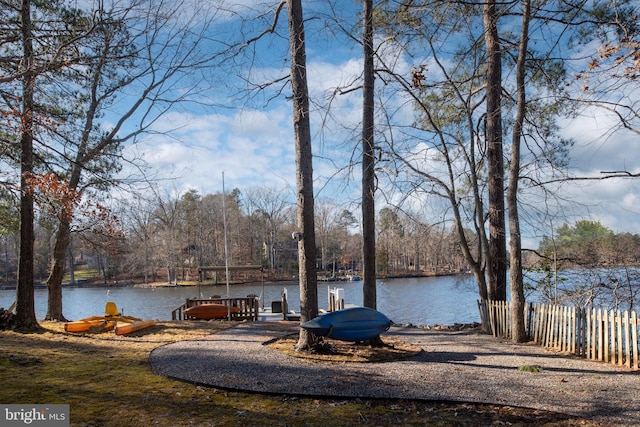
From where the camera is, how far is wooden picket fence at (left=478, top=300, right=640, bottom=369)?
7039mm

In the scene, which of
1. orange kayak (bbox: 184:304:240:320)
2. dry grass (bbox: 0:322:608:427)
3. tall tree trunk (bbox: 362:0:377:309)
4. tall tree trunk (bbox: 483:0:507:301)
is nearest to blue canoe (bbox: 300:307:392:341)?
tall tree trunk (bbox: 362:0:377:309)

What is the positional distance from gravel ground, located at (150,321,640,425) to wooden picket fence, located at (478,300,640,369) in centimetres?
31

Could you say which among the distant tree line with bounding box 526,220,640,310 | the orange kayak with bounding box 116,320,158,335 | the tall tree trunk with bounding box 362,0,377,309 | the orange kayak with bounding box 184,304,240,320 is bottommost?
the orange kayak with bounding box 184,304,240,320

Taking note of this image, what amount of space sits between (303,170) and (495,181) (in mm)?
5678

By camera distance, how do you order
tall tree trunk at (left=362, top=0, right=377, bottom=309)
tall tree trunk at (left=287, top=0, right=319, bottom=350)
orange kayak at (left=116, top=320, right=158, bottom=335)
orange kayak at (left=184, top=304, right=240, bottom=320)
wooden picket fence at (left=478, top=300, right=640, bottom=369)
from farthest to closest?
orange kayak at (left=184, top=304, right=240, bottom=320) → orange kayak at (left=116, top=320, right=158, bottom=335) → tall tree trunk at (left=362, top=0, right=377, bottom=309) → tall tree trunk at (left=287, top=0, right=319, bottom=350) → wooden picket fence at (left=478, top=300, right=640, bottom=369)

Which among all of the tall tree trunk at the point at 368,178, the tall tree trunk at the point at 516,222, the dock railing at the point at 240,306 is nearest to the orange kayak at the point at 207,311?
the dock railing at the point at 240,306

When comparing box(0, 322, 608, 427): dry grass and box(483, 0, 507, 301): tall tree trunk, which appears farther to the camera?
box(483, 0, 507, 301): tall tree trunk

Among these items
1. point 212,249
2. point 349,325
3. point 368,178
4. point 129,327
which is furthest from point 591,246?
point 212,249

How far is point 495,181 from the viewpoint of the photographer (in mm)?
11766

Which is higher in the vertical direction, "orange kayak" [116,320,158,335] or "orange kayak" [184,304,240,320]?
"orange kayak" [116,320,158,335]

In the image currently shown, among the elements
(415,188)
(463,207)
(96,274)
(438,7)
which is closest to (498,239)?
(463,207)

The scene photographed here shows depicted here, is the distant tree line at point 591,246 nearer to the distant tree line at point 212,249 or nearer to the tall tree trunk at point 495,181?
the tall tree trunk at point 495,181

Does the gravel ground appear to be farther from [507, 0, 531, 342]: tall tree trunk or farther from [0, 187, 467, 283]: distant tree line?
[0, 187, 467, 283]: distant tree line

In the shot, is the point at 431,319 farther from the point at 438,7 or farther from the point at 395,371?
the point at 438,7
